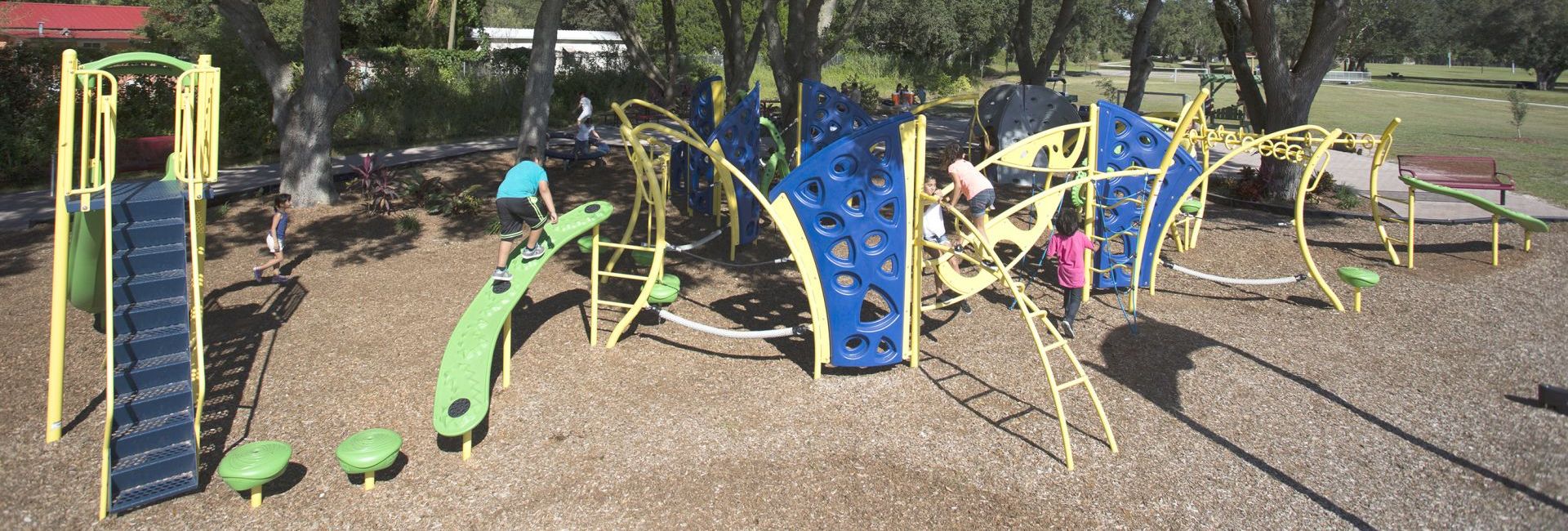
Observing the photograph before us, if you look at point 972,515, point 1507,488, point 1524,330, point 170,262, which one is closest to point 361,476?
point 170,262

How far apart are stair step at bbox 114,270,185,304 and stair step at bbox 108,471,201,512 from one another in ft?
3.49

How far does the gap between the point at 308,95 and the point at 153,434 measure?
823 centimetres

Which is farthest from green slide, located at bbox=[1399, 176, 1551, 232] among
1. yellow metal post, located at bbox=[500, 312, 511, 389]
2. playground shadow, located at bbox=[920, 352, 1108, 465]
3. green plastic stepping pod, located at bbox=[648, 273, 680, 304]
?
yellow metal post, located at bbox=[500, 312, 511, 389]

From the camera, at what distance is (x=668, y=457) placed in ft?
18.5

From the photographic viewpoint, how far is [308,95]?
12.0 metres

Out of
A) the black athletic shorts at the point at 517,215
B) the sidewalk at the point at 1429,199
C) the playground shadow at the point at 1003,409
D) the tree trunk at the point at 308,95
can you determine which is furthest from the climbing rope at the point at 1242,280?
the tree trunk at the point at 308,95

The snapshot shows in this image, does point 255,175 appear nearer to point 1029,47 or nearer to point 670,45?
point 670,45

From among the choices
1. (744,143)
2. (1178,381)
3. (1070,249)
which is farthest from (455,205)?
(1178,381)

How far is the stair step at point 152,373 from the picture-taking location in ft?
16.5

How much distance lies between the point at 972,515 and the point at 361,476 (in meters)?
3.58

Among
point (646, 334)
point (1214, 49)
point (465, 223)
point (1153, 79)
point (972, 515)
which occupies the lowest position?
point (972, 515)

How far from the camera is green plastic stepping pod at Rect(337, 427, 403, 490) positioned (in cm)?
504

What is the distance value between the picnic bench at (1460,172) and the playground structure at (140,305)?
520 inches

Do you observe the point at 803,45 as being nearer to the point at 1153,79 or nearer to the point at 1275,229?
the point at 1275,229
